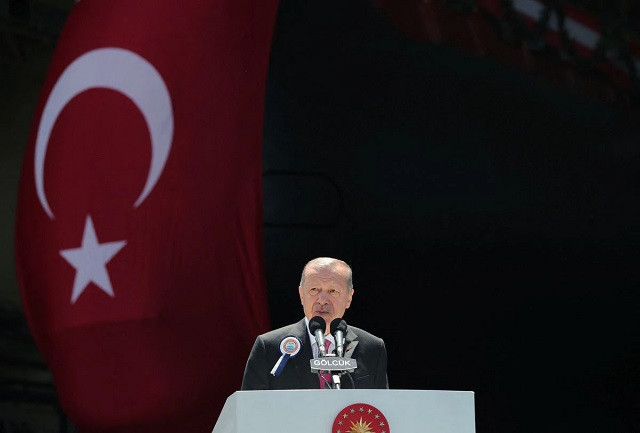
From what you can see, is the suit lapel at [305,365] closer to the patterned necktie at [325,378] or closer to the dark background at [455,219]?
the patterned necktie at [325,378]

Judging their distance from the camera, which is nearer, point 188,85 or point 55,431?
point 188,85

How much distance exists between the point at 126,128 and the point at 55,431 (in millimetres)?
2235

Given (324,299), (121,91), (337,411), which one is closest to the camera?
(337,411)

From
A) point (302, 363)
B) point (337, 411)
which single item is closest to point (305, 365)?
point (302, 363)

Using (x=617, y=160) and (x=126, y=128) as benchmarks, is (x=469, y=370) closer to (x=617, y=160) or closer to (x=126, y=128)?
(x=617, y=160)

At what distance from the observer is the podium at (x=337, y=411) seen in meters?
3.24

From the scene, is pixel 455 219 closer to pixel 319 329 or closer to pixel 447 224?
pixel 447 224

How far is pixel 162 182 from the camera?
20.8ft

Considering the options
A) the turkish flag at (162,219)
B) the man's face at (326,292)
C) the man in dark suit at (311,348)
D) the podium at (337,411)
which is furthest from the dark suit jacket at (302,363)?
the turkish flag at (162,219)

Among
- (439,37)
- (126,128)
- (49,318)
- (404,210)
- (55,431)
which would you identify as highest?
(439,37)

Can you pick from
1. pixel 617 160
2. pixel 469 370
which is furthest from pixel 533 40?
pixel 469 370

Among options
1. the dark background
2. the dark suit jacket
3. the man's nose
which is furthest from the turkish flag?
the man's nose

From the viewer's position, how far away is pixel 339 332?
3.65m

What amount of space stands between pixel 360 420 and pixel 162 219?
3.23 m
